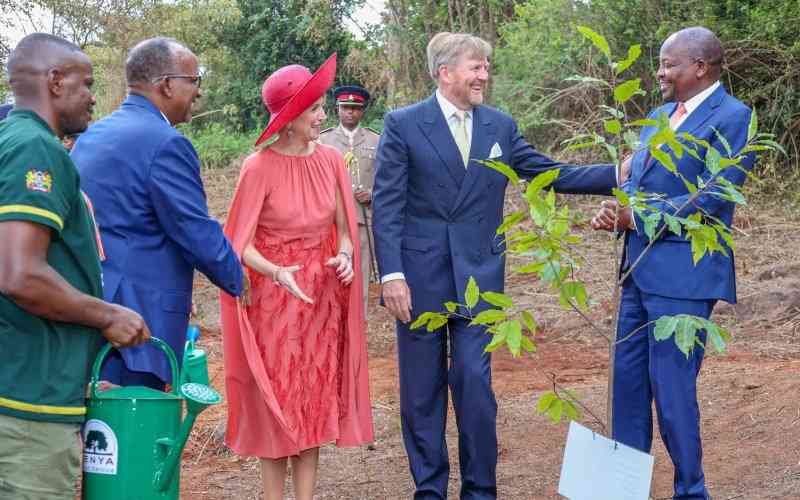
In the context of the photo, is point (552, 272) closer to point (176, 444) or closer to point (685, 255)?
point (176, 444)

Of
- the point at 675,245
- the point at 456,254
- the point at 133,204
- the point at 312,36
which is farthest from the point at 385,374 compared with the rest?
the point at 312,36

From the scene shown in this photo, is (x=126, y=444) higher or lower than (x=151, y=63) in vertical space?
lower

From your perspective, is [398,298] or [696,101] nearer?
[696,101]

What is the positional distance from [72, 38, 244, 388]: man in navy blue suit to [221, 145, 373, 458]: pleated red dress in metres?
0.84

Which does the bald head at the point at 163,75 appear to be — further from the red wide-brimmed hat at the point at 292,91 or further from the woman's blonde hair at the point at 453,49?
the woman's blonde hair at the point at 453,49

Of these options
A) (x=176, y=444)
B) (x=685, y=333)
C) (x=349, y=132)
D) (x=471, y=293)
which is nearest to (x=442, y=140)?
(x=471, y=293)

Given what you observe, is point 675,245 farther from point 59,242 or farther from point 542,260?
point 59,242

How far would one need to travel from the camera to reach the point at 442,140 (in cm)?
491

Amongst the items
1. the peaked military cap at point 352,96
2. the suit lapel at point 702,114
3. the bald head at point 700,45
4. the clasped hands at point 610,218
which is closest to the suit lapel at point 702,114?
the suit lapel at point 702,114

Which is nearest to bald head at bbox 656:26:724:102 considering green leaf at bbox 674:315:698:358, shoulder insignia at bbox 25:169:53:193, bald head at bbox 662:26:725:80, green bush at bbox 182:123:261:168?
bald head at bbox 662:26:725:80

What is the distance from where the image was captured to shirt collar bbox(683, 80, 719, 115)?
4.52 m

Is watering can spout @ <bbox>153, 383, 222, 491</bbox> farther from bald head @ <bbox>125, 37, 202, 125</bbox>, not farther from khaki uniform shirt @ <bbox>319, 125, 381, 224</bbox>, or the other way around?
khaki uniform shirt @ <bbox>319, 125, 381, 224</bbox>

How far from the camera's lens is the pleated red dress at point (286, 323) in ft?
15.2

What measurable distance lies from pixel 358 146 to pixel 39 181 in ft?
21.9
